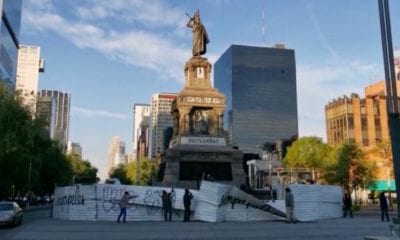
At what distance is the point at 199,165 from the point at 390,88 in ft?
90.7

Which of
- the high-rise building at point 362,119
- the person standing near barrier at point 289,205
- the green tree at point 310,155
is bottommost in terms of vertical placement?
the person standing near barrier at point 289,205

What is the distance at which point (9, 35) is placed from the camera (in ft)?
306

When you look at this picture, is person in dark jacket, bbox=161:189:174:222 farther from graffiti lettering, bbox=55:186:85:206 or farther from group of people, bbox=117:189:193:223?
graffiti lettering, bbox=55:186:85:206

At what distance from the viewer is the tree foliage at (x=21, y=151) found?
134 feet

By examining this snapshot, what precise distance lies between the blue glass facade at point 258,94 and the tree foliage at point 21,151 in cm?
9503

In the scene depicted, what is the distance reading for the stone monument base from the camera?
3953 centimetres

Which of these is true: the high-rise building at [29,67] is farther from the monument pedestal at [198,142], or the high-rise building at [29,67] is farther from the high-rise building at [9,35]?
the monument pedestal at [198,142]

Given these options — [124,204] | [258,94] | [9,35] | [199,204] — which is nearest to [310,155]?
[9,35]

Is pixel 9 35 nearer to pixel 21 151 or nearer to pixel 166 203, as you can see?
pixel 21 151

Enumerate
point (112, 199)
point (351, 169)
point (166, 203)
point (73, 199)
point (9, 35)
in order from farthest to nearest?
point (9, 35) < point (351, 169) < point (73, 199) < point (112, 199) < point (166, 203)

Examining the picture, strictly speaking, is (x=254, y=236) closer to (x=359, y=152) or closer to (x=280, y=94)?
(x=359, y=152)

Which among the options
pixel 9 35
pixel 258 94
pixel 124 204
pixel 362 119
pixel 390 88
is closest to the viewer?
pixel 390 88

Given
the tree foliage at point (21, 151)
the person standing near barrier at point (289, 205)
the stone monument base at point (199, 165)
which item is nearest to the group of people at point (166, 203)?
the person standing near barrier at point (289, 205)

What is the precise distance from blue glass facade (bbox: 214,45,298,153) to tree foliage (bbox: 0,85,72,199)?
3741 inches
